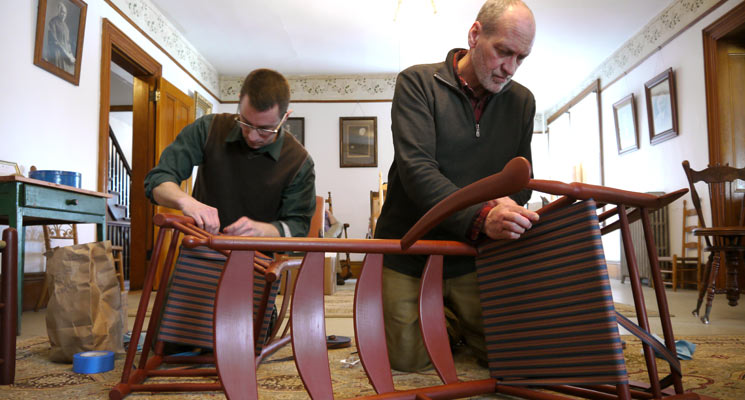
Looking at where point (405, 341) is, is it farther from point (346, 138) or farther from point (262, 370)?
point (346, 138)

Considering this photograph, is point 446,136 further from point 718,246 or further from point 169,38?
point 169,38

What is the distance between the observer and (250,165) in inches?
87.1

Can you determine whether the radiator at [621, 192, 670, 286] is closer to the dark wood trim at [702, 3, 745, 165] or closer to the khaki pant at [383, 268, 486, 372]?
the dark wood trim at [702, 3, 745, 165]

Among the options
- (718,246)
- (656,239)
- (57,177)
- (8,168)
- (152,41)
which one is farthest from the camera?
(656,239)

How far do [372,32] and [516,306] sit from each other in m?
6.17

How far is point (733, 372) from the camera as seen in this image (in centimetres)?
181

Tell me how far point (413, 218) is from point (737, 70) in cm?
509

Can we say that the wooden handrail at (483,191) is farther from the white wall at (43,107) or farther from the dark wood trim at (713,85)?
the dark wood trim at (713,85)

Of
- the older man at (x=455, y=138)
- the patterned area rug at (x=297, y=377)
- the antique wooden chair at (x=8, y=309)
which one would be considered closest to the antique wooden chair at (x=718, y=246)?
the patterned area rug at (x=297, y=377)

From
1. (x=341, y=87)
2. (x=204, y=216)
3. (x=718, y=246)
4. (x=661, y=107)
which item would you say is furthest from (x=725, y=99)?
(x=204, y=216)

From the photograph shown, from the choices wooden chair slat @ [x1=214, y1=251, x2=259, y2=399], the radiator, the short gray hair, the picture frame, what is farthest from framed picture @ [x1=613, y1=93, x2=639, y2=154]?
wooden chair slat @ [x1=214, y1=251, x2=259, y2=399]

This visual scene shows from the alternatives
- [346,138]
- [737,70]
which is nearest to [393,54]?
[346,138]

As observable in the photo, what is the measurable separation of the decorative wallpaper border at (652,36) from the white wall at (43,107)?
599 centimetres

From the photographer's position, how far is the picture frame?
3.54 meters
